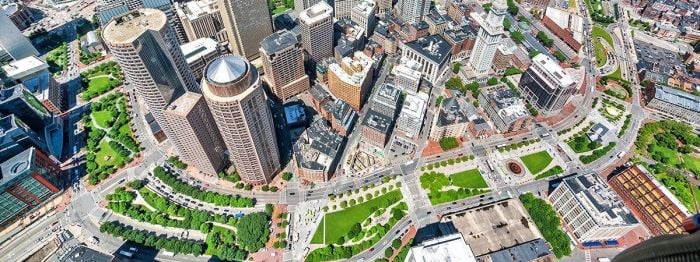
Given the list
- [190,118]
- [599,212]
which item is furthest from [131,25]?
[599,212]

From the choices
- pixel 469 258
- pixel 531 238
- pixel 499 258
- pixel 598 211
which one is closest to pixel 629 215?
pixel 598 211

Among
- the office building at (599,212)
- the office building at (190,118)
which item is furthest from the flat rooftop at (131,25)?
the office building at (599,212)

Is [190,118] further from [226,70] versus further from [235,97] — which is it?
[226,70]

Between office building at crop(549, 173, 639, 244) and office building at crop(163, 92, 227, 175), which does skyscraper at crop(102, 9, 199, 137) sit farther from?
office building at crop(549, 173, 639, 244)

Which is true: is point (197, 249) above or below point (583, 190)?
below

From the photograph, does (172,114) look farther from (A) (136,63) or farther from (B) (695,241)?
(B) (695,241)

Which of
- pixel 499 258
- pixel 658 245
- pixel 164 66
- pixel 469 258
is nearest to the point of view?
pixel 658 245

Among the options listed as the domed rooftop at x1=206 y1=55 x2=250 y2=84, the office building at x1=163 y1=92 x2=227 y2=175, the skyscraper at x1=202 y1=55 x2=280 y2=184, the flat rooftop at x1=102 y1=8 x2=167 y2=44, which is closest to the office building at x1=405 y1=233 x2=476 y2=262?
the skyscraper at x1=202 y1=55 x2=280 y2=184
